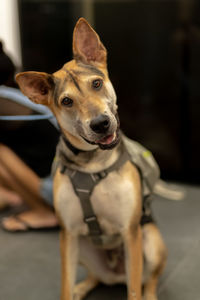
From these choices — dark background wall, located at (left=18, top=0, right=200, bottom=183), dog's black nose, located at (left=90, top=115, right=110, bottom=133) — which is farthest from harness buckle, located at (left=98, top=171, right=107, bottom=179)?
dark background wall, located at (left=18, top=0, right=200, bottom=183)

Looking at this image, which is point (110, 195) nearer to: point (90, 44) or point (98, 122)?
point (98, 122)

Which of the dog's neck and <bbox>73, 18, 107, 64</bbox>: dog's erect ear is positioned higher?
<bbox>73, 18, 107, 64</bbox>: dog's erect ear

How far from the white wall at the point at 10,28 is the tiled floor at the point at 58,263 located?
1.83m

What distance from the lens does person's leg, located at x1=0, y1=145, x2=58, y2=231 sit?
2.60m

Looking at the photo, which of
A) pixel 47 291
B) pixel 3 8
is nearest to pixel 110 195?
pixel 47 291

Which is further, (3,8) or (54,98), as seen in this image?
(3,8)

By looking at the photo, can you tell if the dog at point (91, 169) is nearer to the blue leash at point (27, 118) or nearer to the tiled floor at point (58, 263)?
the tiled floor at point (58, 263)

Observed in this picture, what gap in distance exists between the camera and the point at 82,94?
146 centimetres

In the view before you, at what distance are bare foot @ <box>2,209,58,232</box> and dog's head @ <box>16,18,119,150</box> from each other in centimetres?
120

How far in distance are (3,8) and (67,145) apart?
2.55 m

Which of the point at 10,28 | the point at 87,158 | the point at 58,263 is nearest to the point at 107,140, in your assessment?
the point at 87,158

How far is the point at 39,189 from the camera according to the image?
8.50ft

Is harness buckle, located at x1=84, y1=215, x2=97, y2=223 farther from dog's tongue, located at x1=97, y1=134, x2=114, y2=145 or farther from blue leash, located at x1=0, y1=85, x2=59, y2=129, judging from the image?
blue leash, located at x1=0, y1=85, x2=59, y2=129

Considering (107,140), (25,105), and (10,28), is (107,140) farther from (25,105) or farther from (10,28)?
(10,28)
